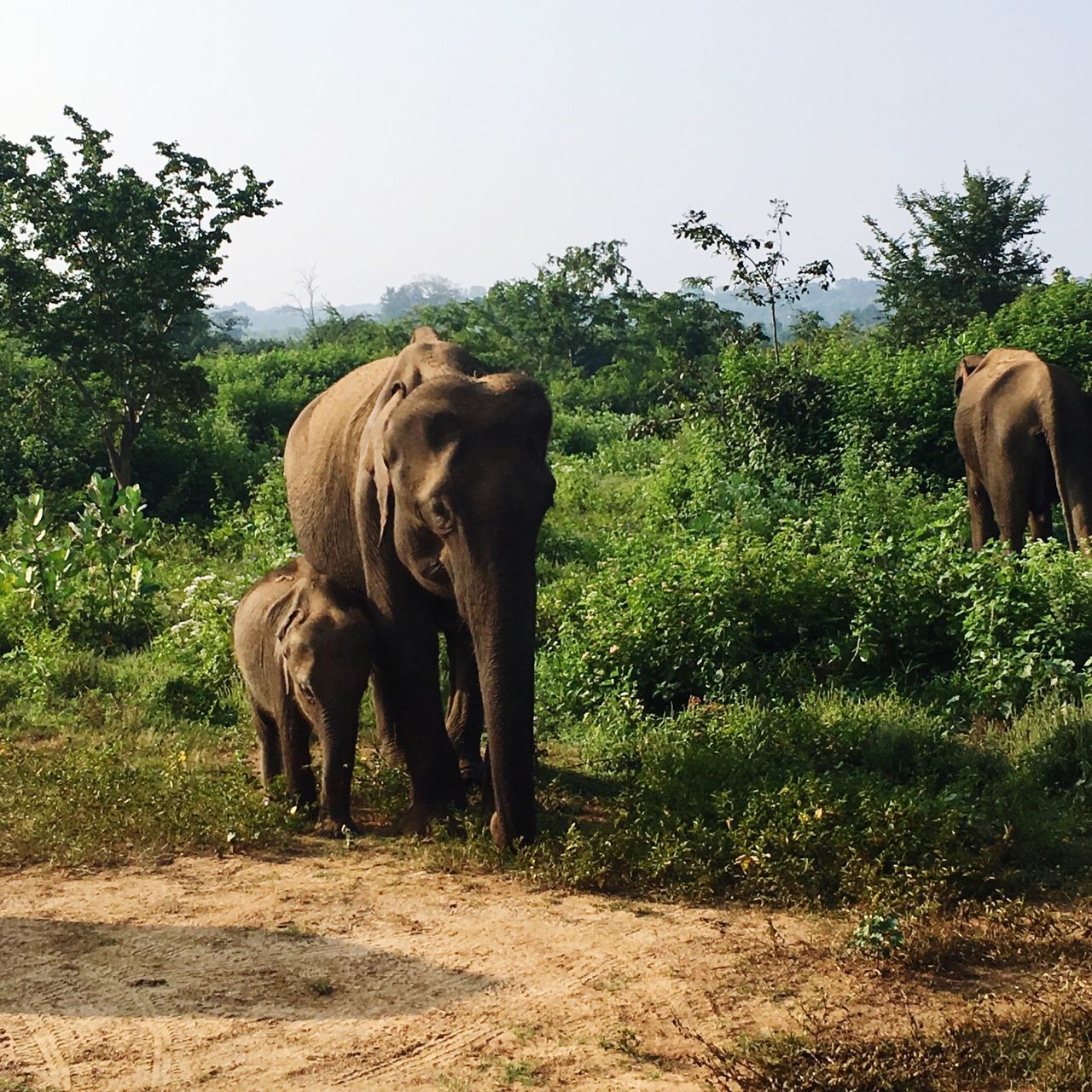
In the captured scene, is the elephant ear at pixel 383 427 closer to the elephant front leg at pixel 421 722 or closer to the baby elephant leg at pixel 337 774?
the elephant front leg at pixel 421 722

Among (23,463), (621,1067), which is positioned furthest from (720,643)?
(23,463)

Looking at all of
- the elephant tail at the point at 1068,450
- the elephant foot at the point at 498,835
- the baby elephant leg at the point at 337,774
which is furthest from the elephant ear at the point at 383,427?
the elephant tail at the point at 1068,450

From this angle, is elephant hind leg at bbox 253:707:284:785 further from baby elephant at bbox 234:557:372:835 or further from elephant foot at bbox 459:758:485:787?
elephant foot at bbox 459:758:485:787

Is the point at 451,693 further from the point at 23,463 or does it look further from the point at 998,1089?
the point at 23,463

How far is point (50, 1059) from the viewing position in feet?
14.7

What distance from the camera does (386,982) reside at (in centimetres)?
508

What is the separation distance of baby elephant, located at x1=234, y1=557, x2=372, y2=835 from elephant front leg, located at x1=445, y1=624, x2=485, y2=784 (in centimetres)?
68

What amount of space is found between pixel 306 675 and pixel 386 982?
6.84 ft

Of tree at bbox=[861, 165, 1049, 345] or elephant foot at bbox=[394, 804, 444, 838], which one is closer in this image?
elephant foot at bbox=[394, 804, 444, 838]

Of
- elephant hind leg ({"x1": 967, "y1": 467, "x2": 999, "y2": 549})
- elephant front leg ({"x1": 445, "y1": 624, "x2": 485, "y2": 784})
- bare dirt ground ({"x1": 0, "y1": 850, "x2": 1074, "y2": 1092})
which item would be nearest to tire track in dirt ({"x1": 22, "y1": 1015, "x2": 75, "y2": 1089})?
bare dirt ground ({"x1": 0, "y1": 850, "x2": 1074, "y2": 1092})

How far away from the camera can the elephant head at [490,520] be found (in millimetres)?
6082

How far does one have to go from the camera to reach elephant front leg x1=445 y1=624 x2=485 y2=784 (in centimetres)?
766

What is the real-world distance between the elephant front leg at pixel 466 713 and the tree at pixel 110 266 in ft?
34.2

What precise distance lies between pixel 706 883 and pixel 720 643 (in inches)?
127
